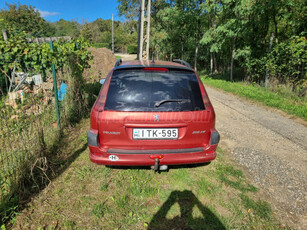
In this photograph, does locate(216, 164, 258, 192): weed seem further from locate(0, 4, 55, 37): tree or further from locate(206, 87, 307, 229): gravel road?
locate(0, 4, 55, 37): tree

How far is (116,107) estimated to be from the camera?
2352 millimetres

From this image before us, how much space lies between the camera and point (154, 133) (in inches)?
93.6

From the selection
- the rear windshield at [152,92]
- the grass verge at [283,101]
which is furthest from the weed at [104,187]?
the grass verge at [283,101]

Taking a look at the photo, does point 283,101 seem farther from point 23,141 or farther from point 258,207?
point 23,141

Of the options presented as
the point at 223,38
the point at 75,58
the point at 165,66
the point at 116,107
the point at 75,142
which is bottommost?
the point at 75,142

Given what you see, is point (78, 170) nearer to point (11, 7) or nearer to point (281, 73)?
point (281, 73)

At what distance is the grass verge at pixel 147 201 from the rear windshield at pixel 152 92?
120cm

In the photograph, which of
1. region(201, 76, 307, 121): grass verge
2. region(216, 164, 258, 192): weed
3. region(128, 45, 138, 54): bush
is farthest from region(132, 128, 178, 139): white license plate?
region(128, 45, 138, 54): bush

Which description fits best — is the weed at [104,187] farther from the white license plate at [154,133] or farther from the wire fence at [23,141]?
the white license plate at [154,133]

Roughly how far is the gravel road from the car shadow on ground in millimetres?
881

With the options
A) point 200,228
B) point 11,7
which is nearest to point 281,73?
point 200,228

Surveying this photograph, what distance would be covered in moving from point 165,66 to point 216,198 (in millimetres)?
1964

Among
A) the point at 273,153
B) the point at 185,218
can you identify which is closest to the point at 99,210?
the point at 185,218

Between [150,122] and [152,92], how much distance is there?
1.32 feet
